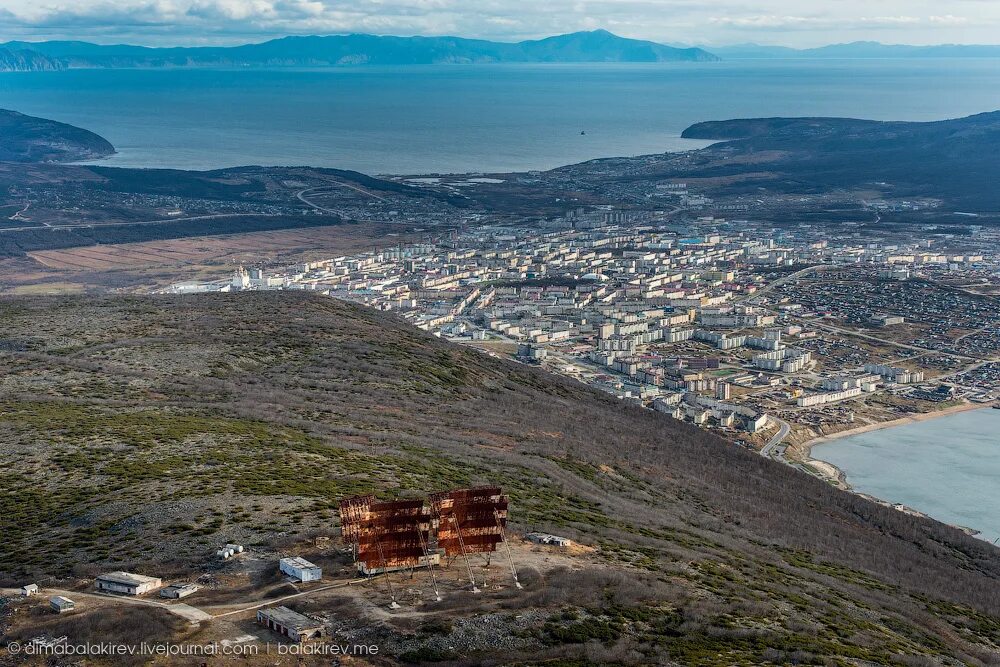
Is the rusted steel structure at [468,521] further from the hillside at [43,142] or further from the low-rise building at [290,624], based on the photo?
the hillside at [43,142]

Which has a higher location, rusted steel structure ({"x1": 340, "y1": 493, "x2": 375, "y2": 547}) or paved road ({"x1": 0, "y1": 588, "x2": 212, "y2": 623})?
rusted steel structure ({"x1": 340, "y1": 493, "x2": 375, "y2": 547})

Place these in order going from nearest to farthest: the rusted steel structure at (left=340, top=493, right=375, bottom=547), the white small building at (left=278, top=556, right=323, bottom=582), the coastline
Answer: the white small building at (left=278, top=556, right=323, bottom=582) → the rusted steel structure at (left=340, top=493, right=375, bottom=547) → the coastline

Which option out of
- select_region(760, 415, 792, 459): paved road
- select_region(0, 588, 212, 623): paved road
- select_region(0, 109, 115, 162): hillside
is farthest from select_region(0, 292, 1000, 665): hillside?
select_region(0, 109, 115, 162): hillside

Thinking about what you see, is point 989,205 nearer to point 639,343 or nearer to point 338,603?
point 639,343

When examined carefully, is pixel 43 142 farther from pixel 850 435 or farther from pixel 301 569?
pixel 301 569

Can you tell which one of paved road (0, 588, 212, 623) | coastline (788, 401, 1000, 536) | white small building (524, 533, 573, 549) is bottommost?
coastline (788, 401, 1000, 536)

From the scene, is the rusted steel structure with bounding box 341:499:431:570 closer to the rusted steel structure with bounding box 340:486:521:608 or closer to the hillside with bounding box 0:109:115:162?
the rusted steel structure with bounding box 340:486:521:608

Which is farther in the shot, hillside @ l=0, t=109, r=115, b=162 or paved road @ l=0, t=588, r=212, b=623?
hillside @ l=0, t=109, r=115, b=162
